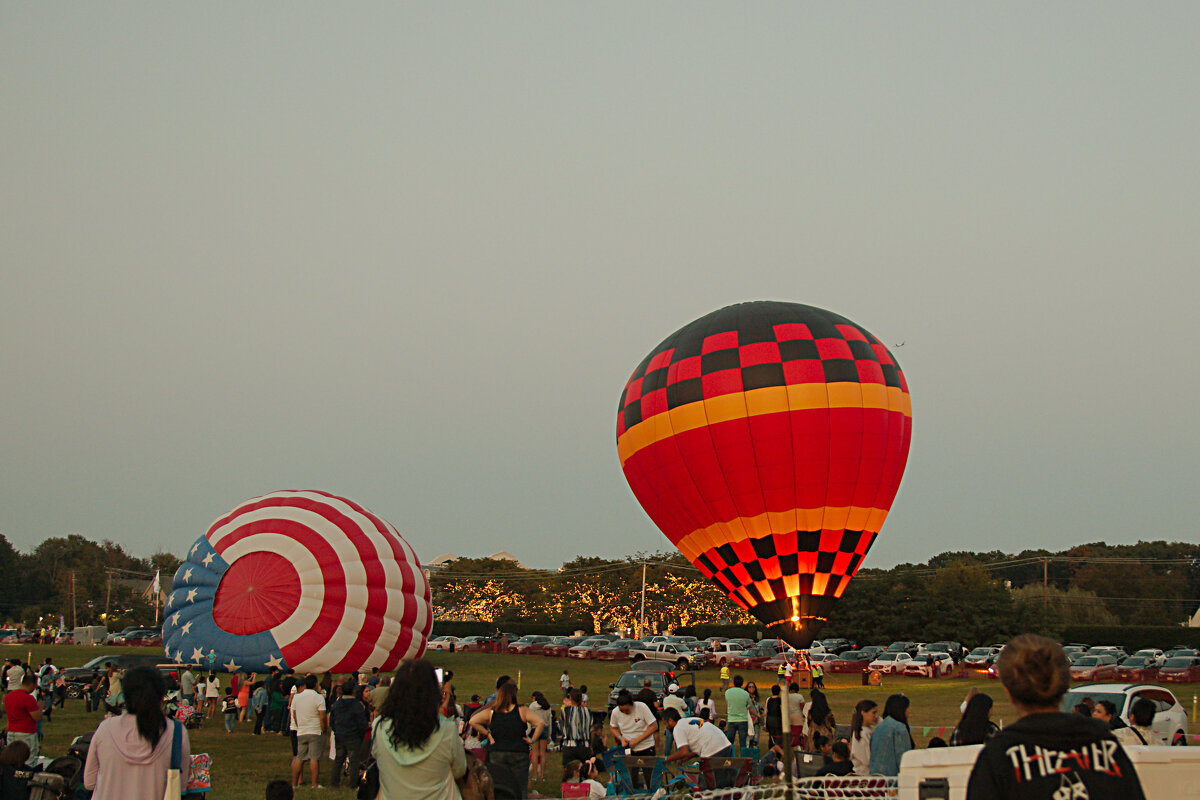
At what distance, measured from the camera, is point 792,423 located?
18.8 meters

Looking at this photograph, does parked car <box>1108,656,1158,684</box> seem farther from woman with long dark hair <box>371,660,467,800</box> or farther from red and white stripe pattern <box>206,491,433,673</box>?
woman with long dark hair <box>371,660,467,800</box>

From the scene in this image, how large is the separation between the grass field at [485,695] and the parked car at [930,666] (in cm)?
124

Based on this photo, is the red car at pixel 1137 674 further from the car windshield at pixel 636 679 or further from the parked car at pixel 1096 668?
the car windshield at pixel 636 679

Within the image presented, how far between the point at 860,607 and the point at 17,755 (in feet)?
149

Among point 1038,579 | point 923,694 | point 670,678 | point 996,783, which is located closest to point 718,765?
point 996,783

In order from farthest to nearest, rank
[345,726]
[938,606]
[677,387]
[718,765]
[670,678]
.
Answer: [938,606] → [677,387] → [670,678] → [345,726] → [718,765]

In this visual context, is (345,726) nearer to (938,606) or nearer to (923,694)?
(923,694)

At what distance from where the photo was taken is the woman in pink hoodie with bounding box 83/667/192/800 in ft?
15.5

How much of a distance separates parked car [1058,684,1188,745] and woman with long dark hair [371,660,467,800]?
9.74 m

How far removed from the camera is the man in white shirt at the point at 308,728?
11.5m

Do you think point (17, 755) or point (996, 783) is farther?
point (17, 755)

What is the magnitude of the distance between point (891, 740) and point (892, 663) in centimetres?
3030

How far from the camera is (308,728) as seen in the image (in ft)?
37.8

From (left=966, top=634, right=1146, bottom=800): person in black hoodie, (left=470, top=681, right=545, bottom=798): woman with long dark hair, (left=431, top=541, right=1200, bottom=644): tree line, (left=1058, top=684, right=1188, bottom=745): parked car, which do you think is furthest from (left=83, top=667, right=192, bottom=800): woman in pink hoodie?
(left=431, top=541, right=1200, bottom=644): tree line
